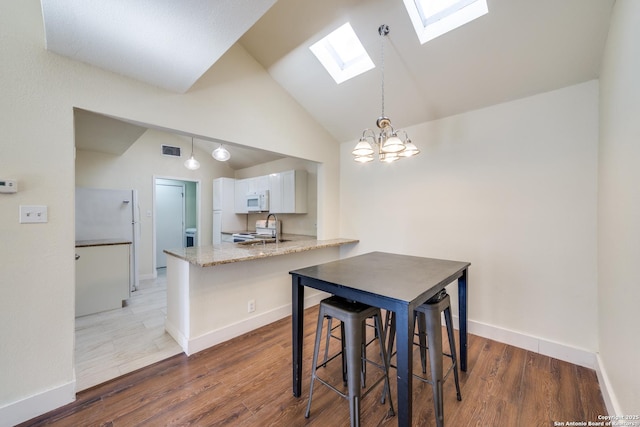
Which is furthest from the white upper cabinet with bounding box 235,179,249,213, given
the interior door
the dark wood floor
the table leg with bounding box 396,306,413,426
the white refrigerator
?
the table leg with bounding box 396,306,413,426

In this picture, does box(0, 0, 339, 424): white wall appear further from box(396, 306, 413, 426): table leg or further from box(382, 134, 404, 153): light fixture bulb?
box(396, 306, 413, 426): table leg

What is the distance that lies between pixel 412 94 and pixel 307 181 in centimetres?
236

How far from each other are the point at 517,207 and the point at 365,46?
7.03 feet

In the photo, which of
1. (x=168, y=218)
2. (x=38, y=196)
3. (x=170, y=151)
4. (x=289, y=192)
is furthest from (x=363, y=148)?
(x=168, y=218)

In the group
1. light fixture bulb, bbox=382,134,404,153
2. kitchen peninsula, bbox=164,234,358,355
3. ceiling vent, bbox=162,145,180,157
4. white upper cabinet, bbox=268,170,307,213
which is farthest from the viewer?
ceiling vent, bbox=162,145,180,157

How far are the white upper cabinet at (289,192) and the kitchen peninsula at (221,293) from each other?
1.44 meters

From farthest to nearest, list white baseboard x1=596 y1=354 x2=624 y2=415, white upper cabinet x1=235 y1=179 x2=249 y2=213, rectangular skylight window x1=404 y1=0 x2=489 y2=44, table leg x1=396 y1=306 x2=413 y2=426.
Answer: white upper cabinet x1=235 y1=179 x2=249 y2=213 → rectangular skylight window x1=404 y1=0 x2=489 y2=44 → white baseboard x1=596 y1=354 x2=624 y2=415 → table leg x1=396 y1=306 x2=413 y2=426

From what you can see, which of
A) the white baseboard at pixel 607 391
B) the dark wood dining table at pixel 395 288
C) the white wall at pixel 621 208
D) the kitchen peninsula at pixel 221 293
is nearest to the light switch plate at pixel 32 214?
the kitchen peninsula at pixel 221 293

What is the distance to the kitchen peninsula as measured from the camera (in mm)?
2381

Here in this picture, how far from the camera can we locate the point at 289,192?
4.53 meters

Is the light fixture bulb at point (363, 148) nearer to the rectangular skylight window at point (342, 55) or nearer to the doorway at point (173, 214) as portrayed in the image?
the rectangular skylight window at point (342, 55)

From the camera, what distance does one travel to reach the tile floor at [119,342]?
210 cm

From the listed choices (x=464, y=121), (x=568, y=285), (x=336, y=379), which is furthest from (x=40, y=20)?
(x=568, y=285)

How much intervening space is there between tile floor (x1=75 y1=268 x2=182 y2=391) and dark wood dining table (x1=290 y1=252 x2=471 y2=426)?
151 cm
